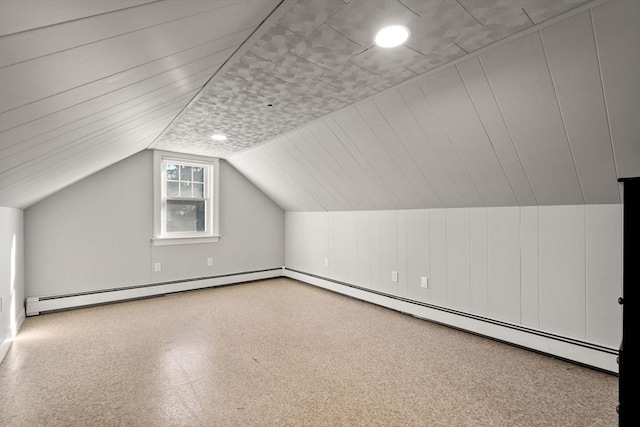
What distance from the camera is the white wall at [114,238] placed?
12.7 ft

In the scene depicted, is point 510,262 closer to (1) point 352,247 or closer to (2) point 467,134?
(2) point 467,134

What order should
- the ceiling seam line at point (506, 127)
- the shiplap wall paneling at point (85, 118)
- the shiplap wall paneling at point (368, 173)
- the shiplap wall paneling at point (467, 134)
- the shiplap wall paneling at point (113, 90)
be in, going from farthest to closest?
the shiplap wall paneling at point (368, 173), the shiplap wall paneling at point (467, 134), the ceiling seam line at point (506, 127), the shiplap wall paneling at point (85, 118), the shiplap wall paneling at point (113, 90)

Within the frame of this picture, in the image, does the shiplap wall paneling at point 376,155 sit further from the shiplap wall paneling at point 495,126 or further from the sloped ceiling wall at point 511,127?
the shiplap wall paneling at point 495,126

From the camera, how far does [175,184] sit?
494 cm

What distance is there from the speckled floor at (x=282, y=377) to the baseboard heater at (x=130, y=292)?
271 millimetres

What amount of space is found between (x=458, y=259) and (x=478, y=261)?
20 centimetres

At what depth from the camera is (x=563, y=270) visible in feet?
8.46

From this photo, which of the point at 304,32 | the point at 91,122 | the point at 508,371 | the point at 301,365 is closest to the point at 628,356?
the point at 508,371

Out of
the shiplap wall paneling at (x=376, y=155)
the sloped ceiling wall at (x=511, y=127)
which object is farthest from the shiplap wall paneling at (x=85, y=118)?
the sloped ceiling wall at (x=511, y=127)

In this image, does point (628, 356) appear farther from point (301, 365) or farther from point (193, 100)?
point (193, 100)

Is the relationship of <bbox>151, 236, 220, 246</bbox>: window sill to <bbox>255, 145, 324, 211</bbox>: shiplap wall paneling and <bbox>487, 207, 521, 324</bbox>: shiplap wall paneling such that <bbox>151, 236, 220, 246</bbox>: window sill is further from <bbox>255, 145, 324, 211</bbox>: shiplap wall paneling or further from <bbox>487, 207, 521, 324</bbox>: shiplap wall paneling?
<bbox>487, 207, 521, 324</bbox>: shiplap wall paneling

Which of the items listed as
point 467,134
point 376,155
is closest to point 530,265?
point 467,134

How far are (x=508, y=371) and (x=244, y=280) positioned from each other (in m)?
4.20

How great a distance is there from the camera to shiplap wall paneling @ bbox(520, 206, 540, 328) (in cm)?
273
